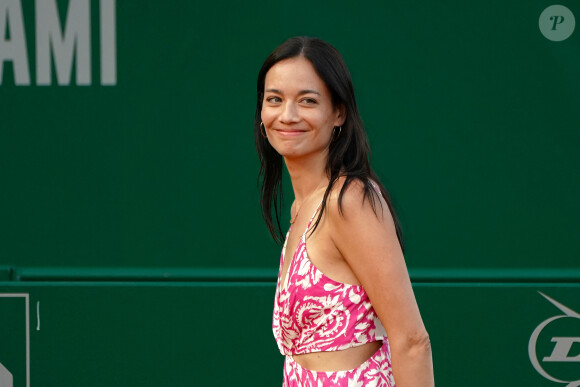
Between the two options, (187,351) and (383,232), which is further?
(187,351)

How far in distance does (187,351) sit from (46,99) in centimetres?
97

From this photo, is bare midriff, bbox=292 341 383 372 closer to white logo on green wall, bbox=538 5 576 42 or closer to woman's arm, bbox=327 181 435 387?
woman's arm, bbox=327 181 435 387

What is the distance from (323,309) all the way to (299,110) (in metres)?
0.38

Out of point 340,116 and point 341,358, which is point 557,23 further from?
point 341,358

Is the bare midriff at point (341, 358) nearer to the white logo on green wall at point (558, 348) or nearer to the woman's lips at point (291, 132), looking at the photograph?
the woman's lips at point (291, 132)

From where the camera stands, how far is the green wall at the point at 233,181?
2.82m

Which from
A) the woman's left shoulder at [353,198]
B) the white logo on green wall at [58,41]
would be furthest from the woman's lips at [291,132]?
the white logo on green wall at [58,41]

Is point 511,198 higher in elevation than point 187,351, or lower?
higher

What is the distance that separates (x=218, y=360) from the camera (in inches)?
113

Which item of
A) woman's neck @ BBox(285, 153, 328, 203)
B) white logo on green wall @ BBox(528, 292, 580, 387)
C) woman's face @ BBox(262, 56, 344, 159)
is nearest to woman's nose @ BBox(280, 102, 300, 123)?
woman's face @ BBox(262, 56, 344, 159)

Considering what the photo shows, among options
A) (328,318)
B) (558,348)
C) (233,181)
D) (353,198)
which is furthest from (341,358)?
(558,348)

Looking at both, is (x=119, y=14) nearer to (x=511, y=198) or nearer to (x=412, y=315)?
(x=511, y=198)

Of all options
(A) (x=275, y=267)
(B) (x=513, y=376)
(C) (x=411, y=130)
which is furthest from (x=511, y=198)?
(A) (x=275, y=267)

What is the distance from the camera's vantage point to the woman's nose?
1616 millimetres
